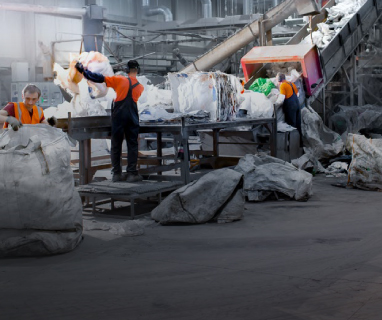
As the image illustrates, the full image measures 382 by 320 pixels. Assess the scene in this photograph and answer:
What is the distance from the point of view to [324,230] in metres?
5.68

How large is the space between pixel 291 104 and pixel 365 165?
264 cm

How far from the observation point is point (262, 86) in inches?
441

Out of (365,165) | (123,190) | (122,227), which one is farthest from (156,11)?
(122,227)

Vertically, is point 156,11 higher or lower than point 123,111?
higher

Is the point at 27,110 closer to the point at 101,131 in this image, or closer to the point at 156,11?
the point at 101,131

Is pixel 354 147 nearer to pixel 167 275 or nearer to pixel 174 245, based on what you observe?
pixel 174 245

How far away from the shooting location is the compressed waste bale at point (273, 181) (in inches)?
292

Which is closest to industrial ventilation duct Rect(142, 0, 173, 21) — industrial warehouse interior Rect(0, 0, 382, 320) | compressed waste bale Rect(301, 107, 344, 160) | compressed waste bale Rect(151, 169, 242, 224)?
industrial warehouse interior Rect(0, 0, 382, 320)

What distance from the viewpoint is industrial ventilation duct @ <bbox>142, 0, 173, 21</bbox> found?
2281 centimetres

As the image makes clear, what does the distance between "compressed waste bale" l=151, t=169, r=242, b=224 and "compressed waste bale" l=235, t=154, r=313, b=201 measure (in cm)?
130

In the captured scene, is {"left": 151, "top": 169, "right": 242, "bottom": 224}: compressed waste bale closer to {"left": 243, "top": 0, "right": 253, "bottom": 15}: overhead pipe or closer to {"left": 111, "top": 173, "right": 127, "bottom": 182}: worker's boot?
{"left": 111, "top": 173, "right": 127, "bottom": 182}: worker's boot

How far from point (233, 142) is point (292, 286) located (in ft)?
19.3

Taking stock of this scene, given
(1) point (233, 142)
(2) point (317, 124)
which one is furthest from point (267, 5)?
(1) point (233, 142)

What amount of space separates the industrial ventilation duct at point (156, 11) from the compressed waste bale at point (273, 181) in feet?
53.6
